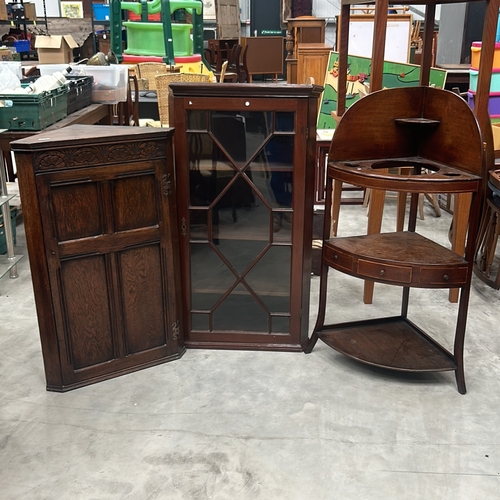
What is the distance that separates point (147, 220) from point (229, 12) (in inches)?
532

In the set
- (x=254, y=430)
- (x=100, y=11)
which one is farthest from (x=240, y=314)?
(x=100, y=11)

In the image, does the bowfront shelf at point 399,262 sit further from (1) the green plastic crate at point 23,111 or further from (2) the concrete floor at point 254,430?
(1) the green plastic crate at point 23,111

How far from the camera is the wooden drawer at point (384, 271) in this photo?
2369 millimetres

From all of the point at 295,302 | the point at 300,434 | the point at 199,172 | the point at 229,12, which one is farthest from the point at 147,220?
the point at 229,12

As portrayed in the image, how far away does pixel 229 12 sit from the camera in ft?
47.9

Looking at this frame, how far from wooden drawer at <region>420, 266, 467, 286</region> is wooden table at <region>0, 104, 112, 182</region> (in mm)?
2477

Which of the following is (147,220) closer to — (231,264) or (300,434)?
(231,264)

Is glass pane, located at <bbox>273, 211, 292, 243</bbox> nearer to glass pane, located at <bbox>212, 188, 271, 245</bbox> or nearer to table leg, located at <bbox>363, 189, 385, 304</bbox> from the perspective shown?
glass pane, located at <bbox>212, 188, 271, 245</bbox>

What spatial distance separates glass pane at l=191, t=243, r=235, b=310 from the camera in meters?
2.71

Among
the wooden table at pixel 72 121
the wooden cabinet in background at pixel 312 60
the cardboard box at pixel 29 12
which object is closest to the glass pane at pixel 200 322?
the wooden table at pixel 72 121

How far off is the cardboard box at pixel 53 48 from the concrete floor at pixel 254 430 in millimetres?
4803

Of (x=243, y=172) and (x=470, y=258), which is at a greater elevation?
(x=243, y=172)

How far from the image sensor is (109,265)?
2443 mm

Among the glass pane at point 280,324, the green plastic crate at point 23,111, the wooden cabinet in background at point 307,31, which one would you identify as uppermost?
the wooden cabinet in background at point 307,31
